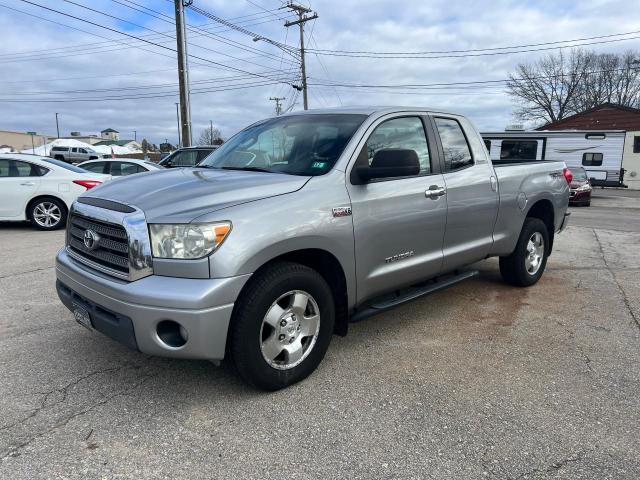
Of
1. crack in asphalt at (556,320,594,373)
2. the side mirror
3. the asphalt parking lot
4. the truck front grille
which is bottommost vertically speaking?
crack in asphalt at (556,320,594,373)

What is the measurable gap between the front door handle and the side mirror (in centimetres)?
57

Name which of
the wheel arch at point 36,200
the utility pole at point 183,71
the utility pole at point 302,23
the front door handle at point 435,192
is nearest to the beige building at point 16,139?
the utility pole at point 302,23

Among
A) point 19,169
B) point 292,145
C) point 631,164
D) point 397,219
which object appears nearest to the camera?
point 397,219

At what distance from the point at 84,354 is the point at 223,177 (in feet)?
5.66

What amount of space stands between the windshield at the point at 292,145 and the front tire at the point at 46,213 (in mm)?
6907

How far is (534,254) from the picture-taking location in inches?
233

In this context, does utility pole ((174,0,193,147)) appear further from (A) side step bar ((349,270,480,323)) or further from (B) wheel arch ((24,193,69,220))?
(A) side step bar ((349,270,480,323))

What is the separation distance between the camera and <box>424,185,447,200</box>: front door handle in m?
4.16

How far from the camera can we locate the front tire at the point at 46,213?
9.97m

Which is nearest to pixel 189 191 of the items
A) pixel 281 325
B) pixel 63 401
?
pixel 281 325

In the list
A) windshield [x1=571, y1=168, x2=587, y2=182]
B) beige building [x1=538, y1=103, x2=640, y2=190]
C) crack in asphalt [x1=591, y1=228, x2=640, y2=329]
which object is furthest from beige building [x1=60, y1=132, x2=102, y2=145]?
crack in asphalt [x1=591, y1=228, x2=640, y2=329]

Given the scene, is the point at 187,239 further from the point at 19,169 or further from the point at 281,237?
the point at 19,169

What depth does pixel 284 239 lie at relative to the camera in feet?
10.2

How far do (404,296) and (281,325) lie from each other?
131 centimetres
